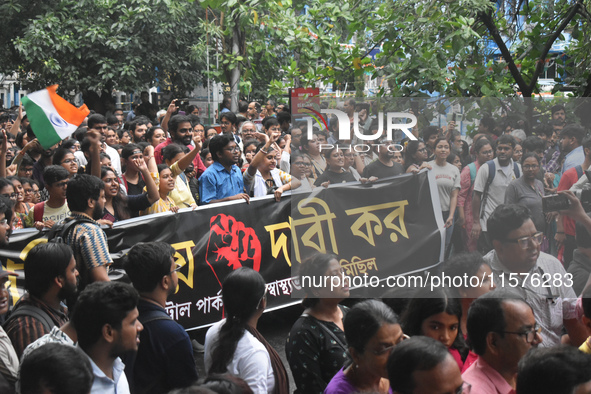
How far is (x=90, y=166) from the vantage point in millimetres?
5504

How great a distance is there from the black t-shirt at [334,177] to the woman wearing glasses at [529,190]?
0.78m

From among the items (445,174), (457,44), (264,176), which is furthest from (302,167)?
(264,176)

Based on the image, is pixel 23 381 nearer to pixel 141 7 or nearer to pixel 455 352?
pixel 455 352

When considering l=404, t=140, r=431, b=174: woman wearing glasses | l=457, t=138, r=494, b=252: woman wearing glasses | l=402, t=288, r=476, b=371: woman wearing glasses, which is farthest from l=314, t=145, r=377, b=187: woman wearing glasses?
l=402, t=288, r=476, b=371: woman wearing glasses

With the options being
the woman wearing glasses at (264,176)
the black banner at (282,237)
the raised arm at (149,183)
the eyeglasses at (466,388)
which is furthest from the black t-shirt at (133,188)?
the eyeglasses at (466,388)

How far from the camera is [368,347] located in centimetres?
296

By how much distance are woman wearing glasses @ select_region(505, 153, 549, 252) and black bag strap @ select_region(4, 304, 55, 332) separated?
92.1 inches

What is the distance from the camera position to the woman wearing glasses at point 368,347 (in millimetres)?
2943

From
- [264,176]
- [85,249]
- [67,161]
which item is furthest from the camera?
[264,176]

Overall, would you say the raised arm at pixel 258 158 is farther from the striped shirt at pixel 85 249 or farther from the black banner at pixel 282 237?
the striped shirt at pixel 85 249

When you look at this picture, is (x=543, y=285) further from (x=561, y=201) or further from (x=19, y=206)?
(x=19, y=206)

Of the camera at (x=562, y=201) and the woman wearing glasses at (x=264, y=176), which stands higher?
the camera at (x=562, y=201)

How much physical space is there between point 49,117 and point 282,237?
2234mm

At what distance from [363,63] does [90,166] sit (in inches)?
90.2
